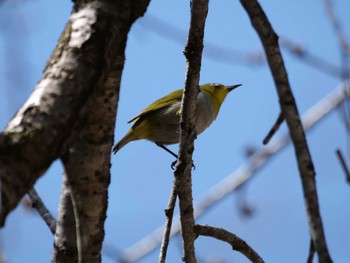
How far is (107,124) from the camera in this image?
2.40 m

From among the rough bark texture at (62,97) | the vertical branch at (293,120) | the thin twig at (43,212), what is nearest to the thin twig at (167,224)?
the vertical branch at (293,120)

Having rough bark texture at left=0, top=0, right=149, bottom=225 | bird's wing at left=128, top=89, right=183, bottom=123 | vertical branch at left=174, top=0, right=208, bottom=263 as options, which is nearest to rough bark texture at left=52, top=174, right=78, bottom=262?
vertical branch at left=174, top=0, right=208, bottom=263

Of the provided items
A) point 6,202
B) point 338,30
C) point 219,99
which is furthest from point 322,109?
point 6,202

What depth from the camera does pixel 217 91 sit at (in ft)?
23.0

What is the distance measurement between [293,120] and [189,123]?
62 centimetres

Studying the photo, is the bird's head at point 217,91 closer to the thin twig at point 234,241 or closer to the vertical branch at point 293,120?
the vertical branch at point 293,120

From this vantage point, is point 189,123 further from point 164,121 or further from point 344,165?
point 164,121

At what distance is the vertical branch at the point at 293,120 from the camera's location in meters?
2.44

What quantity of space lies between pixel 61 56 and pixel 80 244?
0.63 m

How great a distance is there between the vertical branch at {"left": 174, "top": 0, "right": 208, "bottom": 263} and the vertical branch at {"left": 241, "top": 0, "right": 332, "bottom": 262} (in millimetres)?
547

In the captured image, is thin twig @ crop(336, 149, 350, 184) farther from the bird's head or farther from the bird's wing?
the bird's head

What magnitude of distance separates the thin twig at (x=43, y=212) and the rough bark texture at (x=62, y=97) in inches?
51.6

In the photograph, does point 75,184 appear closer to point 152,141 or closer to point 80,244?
point 80,244

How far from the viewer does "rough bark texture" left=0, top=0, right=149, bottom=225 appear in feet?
4.92
